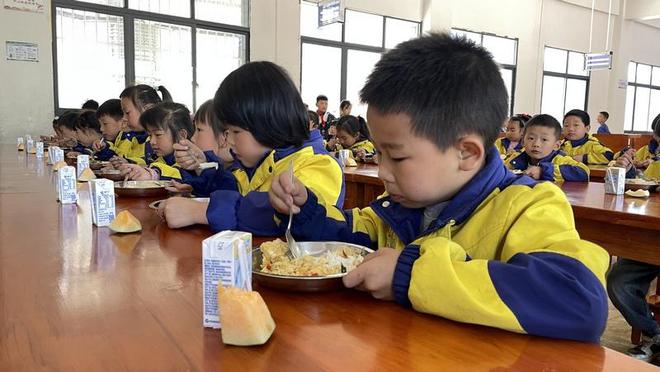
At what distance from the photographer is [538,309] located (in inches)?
25.2

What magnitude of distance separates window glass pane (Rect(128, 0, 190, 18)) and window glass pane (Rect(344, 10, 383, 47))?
270cm

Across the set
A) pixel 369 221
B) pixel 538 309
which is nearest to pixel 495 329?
pixel 538 309

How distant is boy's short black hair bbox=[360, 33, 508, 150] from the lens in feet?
2.73

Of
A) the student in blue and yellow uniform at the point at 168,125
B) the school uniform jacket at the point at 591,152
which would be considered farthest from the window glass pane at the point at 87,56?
the school uniform jacket at the point at 591,152

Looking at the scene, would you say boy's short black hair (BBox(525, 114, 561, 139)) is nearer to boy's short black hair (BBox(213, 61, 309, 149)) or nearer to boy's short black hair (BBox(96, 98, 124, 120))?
boy's short black hair (BBox(213, 61, 309, 149))

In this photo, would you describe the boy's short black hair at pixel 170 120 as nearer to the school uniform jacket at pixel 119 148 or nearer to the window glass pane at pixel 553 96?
the school uniform jacket at pixel 119 148

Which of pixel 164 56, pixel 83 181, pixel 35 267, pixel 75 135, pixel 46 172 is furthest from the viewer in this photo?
pixel 164 56

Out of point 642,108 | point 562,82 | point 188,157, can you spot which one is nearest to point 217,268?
point 188,157

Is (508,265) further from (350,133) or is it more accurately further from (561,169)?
(350,133)

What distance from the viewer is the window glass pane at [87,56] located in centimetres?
639

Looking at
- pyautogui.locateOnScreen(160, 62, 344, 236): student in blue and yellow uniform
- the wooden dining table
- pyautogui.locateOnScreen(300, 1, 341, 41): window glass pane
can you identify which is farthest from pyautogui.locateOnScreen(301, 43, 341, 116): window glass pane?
the wooden dining table

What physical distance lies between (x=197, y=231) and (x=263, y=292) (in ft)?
1.64

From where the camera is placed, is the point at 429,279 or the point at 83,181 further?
the point at 83,181

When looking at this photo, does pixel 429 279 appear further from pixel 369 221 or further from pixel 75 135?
pixel 75 135
